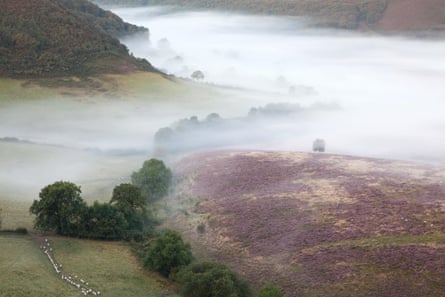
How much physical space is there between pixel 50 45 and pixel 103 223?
106m

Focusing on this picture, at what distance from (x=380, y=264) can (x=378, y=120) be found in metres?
95.8

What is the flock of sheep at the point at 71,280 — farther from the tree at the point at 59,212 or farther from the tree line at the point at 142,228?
the tree line at the point at 142,228

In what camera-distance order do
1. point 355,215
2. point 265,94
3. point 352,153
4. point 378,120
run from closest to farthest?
point 355,215, point 352,153, point 378,120, point 265,94

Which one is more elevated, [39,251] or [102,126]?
[102,126]

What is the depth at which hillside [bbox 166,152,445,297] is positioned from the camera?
5797 centimetres

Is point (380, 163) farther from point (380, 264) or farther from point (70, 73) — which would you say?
point (70, 73)

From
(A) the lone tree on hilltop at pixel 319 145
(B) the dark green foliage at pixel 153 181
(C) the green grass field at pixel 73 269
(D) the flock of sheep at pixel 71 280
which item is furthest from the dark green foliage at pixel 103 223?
(A) the lone tree on hilltop at pixel 319 145

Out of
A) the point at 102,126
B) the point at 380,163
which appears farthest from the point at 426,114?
→ the point at 102,126

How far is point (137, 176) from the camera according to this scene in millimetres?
89562

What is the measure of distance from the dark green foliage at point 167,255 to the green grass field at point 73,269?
1.16m

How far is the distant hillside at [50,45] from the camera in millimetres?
157250

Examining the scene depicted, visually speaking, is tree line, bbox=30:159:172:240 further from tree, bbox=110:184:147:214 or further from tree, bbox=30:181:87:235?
tree, bbox=110:184:147:214

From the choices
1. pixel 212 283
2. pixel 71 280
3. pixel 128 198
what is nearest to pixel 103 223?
pixel 128 198

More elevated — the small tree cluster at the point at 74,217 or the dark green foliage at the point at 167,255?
the small tree cluster at the point at 74,217
